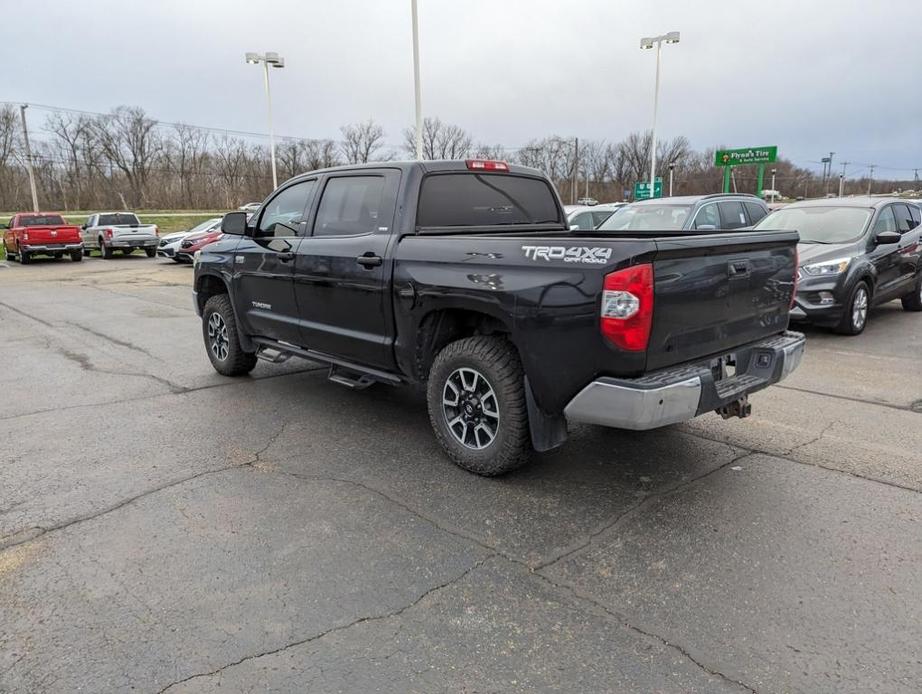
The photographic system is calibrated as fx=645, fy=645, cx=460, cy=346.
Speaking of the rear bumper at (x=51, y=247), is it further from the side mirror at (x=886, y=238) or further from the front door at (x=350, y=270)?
the side mirror at (x=886, y=238)

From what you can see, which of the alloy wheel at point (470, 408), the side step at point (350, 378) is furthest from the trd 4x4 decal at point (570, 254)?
the side step at point (350, 378)

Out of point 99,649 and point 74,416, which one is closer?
point 99,649

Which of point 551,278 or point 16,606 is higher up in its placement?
point 551,278

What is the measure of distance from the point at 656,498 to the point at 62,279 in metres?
19.6

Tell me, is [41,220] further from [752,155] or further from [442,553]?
[752,155]

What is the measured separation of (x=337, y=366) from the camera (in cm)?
525

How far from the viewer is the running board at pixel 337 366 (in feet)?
15.8

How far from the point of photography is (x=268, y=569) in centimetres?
311

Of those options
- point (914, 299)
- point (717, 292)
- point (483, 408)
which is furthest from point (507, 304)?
point (914, 299)

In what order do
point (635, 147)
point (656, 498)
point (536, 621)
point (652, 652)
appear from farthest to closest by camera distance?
1. point (635, 147)
2. point (656, 498)
3. point (536, 621)
4. point (652, 652)

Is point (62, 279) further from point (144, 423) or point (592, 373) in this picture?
point (592, 373)

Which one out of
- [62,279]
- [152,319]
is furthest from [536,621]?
[62,279]

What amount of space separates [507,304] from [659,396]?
986 mm

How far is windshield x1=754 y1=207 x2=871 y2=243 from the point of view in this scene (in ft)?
29.4
